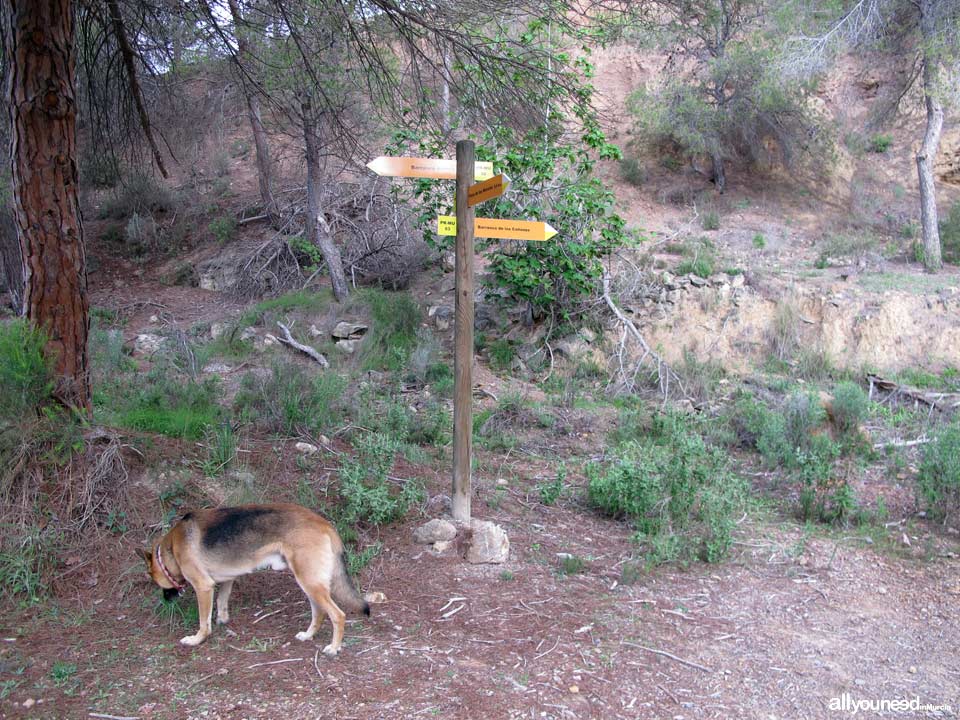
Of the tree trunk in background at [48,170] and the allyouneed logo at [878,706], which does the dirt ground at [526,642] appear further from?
the tree trunk in background at [48,170]

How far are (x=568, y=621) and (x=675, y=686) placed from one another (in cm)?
82

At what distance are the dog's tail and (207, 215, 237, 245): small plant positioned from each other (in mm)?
13982

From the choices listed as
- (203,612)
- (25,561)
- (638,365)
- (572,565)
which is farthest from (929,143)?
(25,561)

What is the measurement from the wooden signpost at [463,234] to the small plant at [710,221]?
1190cm

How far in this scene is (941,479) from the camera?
21.1 ft

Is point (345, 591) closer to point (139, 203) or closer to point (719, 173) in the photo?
point (719, 173)

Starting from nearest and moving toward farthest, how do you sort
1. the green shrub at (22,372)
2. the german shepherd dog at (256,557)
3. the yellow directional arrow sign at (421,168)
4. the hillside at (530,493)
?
the hillside at (530,493)
the german shepherd dog at (256,557)
the green shrub at (22,372)
the yellow directional arrow sign at (421,168)

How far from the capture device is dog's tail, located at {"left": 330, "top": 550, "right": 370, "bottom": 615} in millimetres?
4125

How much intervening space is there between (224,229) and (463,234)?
12.8 metres

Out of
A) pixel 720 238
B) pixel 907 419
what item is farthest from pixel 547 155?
pixel 720 238

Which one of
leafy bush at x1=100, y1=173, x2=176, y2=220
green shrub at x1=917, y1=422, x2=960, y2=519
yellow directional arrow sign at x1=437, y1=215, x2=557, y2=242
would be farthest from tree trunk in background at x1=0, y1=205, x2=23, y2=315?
green shrub at x1=917, y1=422, x2=960, y2=519

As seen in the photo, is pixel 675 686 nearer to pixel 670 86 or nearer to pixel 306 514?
pixel 306 514

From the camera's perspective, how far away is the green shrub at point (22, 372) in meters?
5.13

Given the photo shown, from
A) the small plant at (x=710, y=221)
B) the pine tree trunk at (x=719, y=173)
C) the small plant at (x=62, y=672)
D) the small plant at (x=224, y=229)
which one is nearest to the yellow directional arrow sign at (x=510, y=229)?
the small plant at (x=62, y=672)
